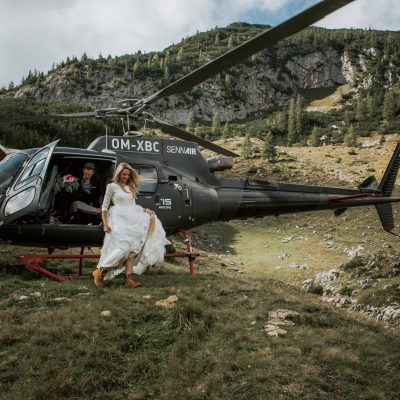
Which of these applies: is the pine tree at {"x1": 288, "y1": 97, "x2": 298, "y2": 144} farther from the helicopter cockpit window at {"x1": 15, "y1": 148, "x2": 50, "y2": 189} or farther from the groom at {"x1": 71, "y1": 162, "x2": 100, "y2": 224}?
the helicopter cockpit window at {"x1": 15, "y1": 148, "x2": 50, "y2": 189}

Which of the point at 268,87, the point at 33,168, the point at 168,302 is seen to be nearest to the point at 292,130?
the point at 268,87

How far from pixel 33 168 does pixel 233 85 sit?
168556 millimetres

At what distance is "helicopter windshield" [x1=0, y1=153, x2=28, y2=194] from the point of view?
323 inches

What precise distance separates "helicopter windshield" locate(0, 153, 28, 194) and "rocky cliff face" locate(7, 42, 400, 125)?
11671 cm

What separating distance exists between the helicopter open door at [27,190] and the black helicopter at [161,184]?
18mm

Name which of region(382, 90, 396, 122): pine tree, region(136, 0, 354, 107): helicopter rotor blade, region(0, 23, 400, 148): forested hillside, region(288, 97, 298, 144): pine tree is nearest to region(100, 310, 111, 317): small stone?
region(136, 0, 354, 107): helicopter rotor blade

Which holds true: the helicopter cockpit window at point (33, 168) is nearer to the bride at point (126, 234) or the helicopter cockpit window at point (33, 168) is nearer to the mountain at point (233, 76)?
the bride at point (126, 234)

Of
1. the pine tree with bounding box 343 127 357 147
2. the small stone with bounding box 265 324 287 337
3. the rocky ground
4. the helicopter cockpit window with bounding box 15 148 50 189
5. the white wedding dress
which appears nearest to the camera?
the small stone with bounding box 265 324 287 337

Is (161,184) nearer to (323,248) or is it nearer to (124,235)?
(124,235)

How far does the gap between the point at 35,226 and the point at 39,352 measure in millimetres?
3980

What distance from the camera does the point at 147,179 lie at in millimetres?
9078

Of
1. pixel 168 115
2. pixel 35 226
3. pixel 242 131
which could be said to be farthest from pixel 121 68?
pixel 35 226

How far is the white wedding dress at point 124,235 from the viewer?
6.98 meters

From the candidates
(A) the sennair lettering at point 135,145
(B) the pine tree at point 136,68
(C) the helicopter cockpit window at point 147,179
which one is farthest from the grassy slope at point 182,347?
(B) the pine tree at point 136,68
